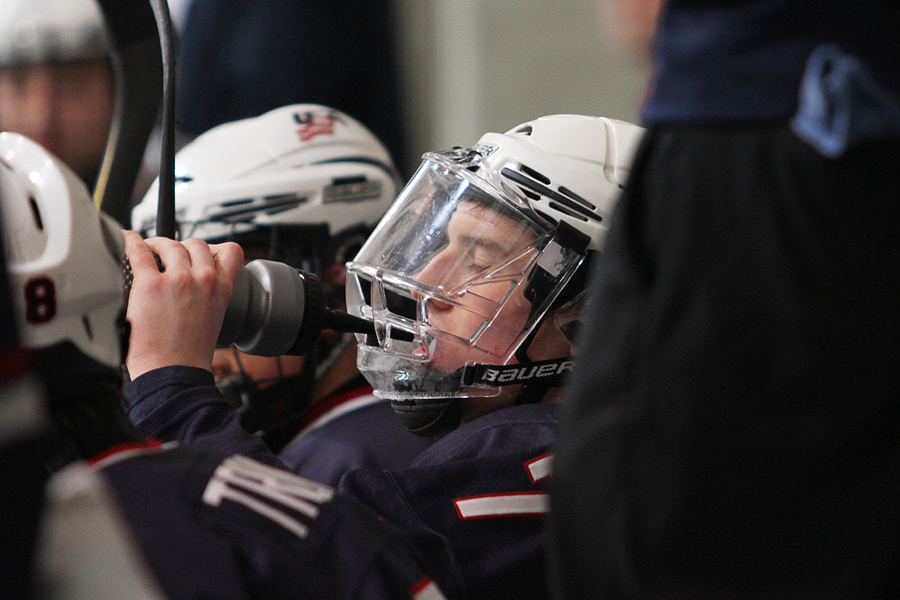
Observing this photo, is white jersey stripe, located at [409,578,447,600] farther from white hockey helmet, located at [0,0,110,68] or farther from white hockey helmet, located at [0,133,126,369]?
white hockey helmet, located at [0,0,110,68]

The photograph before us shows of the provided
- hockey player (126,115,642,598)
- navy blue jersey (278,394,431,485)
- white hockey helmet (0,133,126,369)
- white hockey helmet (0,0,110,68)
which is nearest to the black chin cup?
hockey player (126,115,642,598)

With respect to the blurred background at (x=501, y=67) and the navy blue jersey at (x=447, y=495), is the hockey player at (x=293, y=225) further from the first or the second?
the blurred background at (x=501, y=67)

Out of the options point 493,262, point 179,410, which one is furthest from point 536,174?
point 179,410

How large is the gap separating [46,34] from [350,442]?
133 cm

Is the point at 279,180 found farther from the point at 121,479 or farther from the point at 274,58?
the point at 121,479

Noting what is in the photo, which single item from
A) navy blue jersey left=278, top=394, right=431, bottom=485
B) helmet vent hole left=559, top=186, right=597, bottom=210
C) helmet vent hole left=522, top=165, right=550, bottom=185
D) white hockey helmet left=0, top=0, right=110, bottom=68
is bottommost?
navy blue jersey left=278, top=394, right=431, bottom=485

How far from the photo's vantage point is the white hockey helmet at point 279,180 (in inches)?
83.3

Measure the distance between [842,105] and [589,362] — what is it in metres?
0.23

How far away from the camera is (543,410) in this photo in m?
1.47

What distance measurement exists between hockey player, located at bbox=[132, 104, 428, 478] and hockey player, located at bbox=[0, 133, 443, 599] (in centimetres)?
107

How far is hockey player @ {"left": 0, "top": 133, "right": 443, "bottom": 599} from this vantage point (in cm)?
72

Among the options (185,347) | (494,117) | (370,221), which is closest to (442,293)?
(185,347)

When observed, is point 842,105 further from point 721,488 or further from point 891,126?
point 721,488

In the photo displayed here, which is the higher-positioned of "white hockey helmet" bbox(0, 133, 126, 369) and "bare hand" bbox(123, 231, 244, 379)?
"white hockey helmet" bbox(0, 133, 126, 369)
